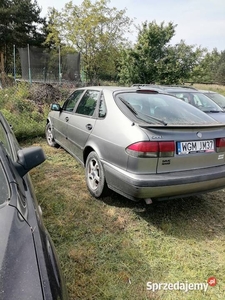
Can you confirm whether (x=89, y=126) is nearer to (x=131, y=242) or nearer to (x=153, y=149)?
(x=153, y=149)

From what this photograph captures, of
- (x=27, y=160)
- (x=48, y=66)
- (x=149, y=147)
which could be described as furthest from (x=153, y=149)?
(x=48, y=66)

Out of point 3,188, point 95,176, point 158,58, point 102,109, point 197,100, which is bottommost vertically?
point 95,176

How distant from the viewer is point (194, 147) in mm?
2482

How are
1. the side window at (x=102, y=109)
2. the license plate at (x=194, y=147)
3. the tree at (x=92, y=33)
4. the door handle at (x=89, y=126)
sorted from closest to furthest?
the license plate at (x=194, y=147) < the side window at (x=102, y=109) < the door handle at (x=89, y=126) < the tree at (x=92, y=33)

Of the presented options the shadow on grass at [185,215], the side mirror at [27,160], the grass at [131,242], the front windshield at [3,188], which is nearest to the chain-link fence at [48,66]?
the grass at [131,242]

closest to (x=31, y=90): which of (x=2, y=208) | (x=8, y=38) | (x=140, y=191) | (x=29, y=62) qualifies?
(x=29, y=62)

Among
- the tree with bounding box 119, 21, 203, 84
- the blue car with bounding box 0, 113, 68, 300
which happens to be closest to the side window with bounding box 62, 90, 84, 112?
the blue car with bounding box 0, 113, 68, 300

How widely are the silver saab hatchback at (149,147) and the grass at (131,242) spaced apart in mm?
385

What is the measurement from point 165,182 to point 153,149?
0.36m

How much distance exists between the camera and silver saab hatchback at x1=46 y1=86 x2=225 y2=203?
2.34m

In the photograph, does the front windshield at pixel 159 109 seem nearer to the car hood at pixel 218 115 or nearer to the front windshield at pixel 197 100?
the car hood at pixel 218 115

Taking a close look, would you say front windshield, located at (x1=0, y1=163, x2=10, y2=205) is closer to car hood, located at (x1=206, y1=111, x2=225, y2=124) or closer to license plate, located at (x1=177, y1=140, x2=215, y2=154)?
license plate, located at (x1=177, y1=140, x2=215, y2=154)

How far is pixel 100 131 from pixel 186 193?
126cm

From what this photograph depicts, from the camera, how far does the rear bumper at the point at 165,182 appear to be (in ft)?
7.68
